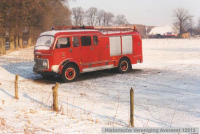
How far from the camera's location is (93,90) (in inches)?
441

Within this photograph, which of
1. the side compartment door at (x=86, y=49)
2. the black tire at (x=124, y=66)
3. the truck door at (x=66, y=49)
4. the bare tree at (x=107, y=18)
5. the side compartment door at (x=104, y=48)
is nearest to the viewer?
the truck door at (x=66, y=49)

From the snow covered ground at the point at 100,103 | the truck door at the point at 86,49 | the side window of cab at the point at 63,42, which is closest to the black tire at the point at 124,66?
the snow covered ground at the point at 100,103

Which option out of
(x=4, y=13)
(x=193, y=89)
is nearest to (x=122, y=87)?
(x=193, y=89)

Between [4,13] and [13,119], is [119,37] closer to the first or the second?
[13,119]

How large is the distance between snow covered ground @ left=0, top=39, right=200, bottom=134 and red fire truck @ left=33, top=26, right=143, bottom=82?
735mm

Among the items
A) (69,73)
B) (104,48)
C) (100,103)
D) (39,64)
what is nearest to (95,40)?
(104,48)

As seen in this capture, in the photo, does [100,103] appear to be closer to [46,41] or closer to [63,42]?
[63,42]

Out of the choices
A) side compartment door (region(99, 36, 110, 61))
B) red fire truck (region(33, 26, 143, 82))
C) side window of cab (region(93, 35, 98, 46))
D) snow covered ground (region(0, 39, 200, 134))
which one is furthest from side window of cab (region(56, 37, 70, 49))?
side compartment door (region(99, 36, 110, 61))

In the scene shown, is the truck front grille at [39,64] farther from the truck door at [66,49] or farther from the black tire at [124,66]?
the black tire at [124,66]

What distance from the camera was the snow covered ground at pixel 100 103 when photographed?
6.64 meters

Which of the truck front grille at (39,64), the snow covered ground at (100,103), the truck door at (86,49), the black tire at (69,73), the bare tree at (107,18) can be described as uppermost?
the bare tree at (107,18)

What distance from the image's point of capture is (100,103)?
9.10 m

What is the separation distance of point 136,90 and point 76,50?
400 cm

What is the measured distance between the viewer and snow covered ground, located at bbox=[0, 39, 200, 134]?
6641 millimetres
